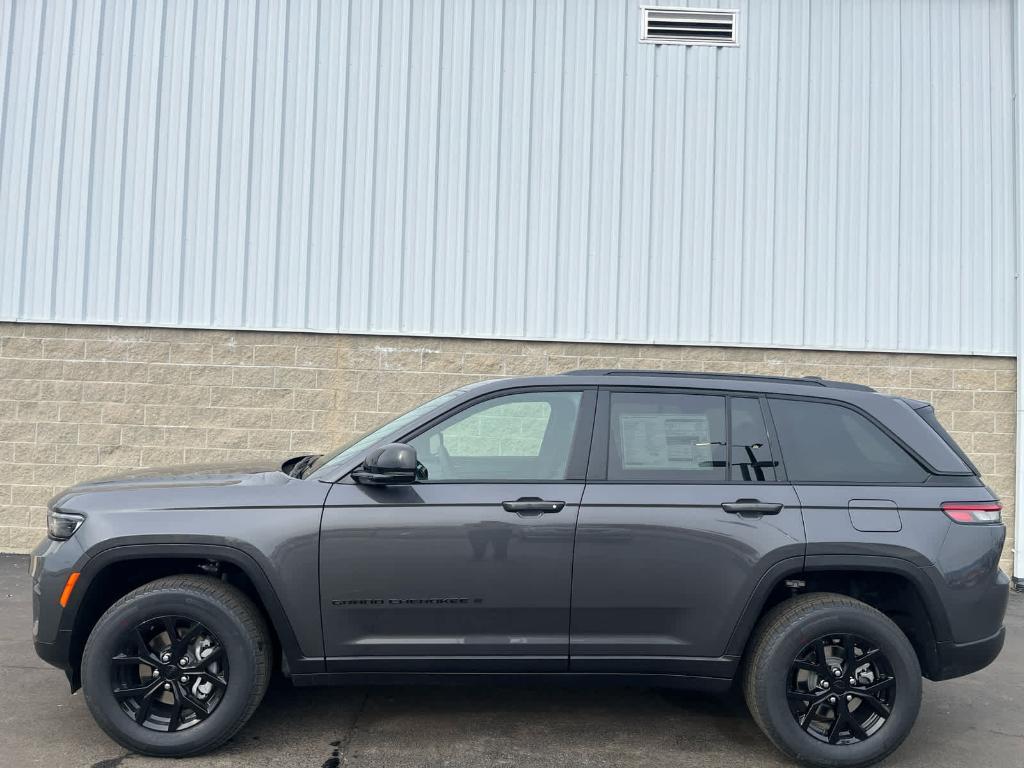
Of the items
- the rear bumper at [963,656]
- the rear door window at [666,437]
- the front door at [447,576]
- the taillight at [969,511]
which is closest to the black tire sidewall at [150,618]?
the front door at [447,576]

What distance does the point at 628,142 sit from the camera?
324 inches

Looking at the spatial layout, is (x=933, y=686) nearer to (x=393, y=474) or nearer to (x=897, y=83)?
(x=393, y=474)

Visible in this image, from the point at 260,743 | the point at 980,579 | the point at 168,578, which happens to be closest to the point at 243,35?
the point at 168,578

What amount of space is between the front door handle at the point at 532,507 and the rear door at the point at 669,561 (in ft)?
0.44

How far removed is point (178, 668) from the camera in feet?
12.2

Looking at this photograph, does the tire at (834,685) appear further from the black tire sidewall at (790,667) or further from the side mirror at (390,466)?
the side mirror at (390,466)

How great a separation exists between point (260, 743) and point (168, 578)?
0.89m

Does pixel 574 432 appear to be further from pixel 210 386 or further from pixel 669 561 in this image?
pixel 210 386

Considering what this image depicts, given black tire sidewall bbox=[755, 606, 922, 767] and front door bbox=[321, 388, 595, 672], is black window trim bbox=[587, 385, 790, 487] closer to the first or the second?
front door bbox=[321, 388, 595, 672]

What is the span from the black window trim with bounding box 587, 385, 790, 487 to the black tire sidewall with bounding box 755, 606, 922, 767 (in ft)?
2.15

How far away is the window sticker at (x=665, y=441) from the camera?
3.94m

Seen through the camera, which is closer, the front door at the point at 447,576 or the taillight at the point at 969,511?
the front door at the point at 447,576

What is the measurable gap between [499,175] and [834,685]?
5.75m

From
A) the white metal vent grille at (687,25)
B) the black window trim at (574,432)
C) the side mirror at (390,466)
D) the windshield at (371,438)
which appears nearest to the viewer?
the side mirror at (390,466)
